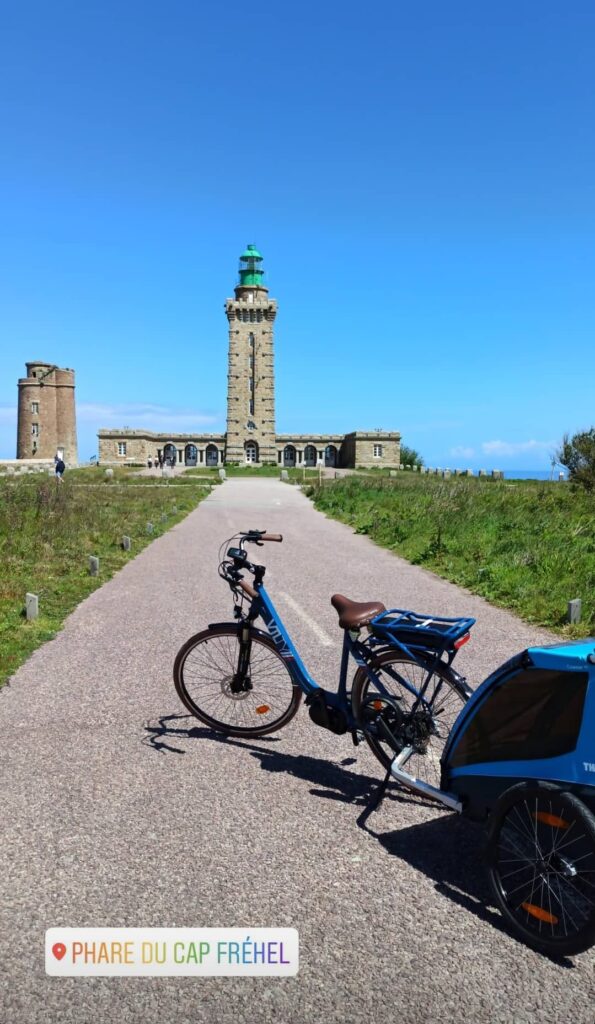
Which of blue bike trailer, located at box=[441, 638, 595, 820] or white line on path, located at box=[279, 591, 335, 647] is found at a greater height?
blue bike trailer, located at box=[441, 638, 595, 820]

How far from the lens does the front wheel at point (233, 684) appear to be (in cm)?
521

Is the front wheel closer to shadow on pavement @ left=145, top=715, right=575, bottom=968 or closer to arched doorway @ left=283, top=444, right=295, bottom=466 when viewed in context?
shadow on pavement @ left=145, top=715, right=575, bottom=968

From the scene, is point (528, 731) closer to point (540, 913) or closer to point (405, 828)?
point (540, 913)

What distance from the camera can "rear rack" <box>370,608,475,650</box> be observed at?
4094mm

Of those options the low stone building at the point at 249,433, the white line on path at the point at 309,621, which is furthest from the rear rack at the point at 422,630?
the low stone building at the point at 249,433

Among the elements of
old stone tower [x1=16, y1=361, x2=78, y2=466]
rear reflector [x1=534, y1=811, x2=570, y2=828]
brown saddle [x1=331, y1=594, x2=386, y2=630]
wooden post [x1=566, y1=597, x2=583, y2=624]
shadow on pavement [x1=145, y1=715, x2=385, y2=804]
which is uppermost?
old stone tower [x1=16, y1=361, x2=78, y2=466]

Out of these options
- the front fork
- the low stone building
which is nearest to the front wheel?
the front fork

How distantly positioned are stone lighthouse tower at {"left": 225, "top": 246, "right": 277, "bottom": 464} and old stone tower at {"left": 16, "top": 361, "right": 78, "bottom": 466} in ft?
60.1

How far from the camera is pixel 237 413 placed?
8062 centimetres

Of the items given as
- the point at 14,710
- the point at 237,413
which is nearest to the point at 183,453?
the point at 237,413

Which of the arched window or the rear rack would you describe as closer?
the rear rack

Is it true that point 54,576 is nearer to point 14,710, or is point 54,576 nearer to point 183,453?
point 14,710

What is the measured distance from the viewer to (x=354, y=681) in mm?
4543

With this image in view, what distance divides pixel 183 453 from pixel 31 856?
83264 mm
